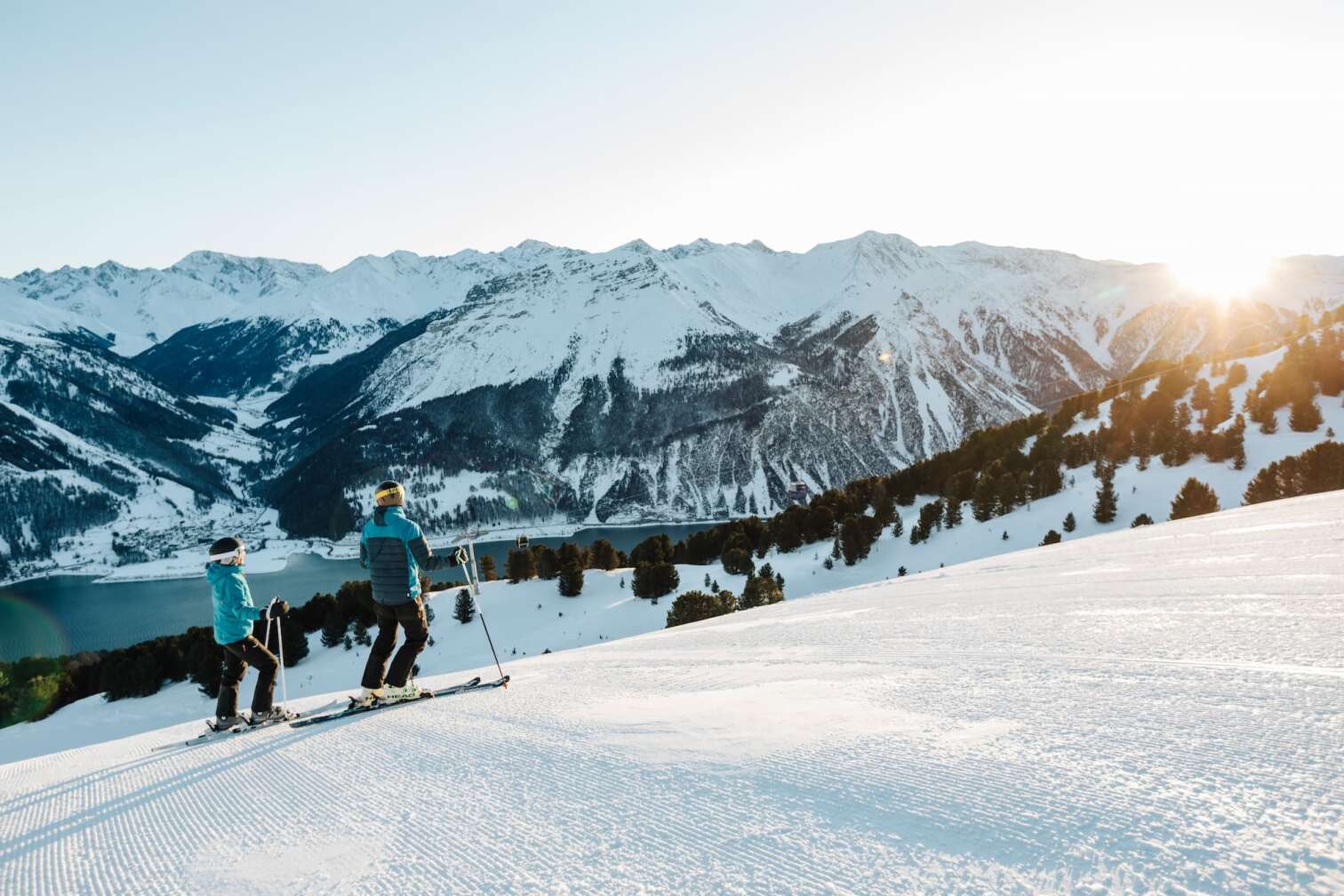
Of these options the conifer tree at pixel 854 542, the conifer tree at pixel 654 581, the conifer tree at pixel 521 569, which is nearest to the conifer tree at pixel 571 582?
the conifer tree at pixel 654 581

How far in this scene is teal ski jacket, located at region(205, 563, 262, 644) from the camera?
26.8 feet

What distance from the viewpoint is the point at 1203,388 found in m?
58.6

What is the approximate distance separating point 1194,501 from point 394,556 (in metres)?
46.3

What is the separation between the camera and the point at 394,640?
25.7 feet

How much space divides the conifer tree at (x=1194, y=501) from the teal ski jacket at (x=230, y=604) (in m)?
45.4

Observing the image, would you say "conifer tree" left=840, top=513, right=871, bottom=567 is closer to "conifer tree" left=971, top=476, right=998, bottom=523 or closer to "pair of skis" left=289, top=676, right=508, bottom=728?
"conifer tree" left=971, top=476, right=998, bottom=523

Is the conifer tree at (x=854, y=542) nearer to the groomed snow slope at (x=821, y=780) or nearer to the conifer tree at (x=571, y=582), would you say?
the conifer tree at (x=571, y=582)

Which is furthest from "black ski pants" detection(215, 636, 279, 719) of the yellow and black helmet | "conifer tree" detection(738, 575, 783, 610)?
"conifer tree" detection(738, 575, 783, 610)

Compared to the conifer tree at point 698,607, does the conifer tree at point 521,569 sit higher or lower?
higher

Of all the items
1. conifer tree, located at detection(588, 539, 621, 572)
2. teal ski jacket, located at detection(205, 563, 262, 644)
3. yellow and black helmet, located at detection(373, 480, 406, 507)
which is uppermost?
yellow and black helmet, located at detection(373, 480, 406, 507)

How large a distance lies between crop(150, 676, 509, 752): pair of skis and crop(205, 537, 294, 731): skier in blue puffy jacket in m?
0.21

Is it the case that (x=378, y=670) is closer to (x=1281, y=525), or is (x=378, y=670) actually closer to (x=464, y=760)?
(x=464, y=760)

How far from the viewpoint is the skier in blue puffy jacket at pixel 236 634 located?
8.14 m

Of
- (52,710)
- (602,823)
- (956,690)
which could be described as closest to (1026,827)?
(602,823)
